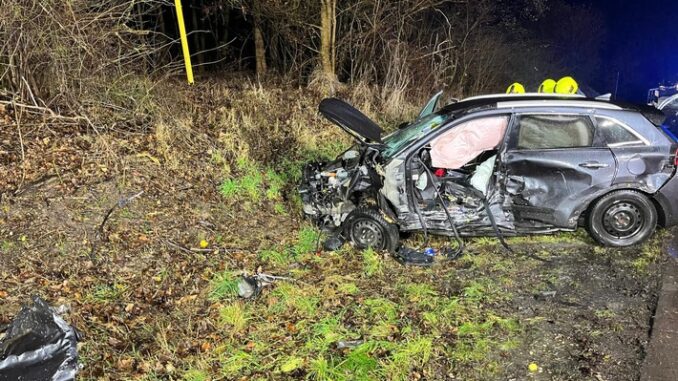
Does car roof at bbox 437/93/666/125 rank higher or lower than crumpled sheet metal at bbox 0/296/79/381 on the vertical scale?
higher

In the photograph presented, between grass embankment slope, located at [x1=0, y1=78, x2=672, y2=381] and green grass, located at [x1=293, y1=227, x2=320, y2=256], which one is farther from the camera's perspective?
green grass, located at [x1=293, y1=227, x2=320, y2=256]

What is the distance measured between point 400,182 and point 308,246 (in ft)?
4.28

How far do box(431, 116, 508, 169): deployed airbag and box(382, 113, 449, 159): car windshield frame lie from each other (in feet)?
0.66

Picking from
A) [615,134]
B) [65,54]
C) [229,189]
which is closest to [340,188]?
[229,189]

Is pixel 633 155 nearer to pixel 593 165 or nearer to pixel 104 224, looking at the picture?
pixel 593 165

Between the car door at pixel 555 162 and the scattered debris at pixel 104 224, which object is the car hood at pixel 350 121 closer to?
the car door at pixel 555 162

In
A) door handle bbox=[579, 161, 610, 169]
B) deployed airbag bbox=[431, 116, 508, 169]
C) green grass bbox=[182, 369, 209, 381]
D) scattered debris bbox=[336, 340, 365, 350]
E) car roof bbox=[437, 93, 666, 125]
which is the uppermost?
car roof bbox=[437, 93, 666, 125]

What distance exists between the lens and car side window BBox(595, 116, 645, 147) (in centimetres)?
571

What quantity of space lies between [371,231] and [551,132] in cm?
222

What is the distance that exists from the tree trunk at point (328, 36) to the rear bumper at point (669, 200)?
687 cm

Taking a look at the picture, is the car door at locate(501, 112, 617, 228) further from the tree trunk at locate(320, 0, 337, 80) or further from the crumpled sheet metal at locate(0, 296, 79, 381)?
the tree trunk at locate(320, 0, 337, 80)

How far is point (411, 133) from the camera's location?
6367mm

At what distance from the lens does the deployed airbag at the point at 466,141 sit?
582 cm

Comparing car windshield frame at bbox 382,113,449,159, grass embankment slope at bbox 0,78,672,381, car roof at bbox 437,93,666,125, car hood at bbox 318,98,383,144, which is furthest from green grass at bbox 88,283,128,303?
car roof at bbox 437,93,666,125
